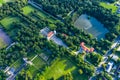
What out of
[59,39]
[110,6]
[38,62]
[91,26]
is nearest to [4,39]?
[38,62]

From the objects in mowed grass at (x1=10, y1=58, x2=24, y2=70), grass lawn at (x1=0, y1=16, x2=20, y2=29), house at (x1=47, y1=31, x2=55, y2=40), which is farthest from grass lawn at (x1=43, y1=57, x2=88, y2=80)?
grass lawn at (x1=0, y1=16, x2=20, y2=29)

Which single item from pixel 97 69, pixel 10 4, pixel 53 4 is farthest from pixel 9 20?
pixel 97 69

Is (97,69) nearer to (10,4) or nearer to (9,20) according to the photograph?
(9,20)

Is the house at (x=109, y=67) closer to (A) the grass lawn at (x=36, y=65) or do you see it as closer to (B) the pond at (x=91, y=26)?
(B) the pond at (x=91, y=26)

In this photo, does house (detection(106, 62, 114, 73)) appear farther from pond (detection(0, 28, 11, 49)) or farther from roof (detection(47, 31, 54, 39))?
pond (detection(0, 28, 11, 49))

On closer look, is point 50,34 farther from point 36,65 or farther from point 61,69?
point 61,69

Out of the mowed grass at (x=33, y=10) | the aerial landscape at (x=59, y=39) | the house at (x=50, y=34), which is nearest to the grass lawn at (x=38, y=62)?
the aerial landscape at (x=59, y=39)
